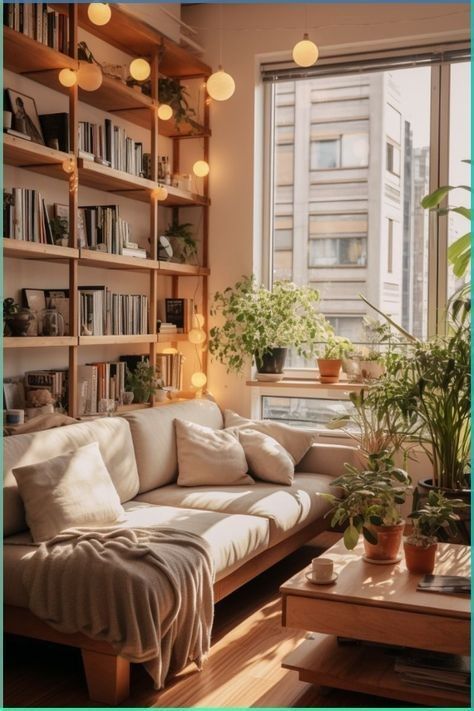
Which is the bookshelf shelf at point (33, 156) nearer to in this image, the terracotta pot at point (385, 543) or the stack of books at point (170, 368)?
the stack of books at point (170, 368)

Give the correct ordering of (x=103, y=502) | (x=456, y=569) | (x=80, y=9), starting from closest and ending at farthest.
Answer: (x=456, y=569) → (x=103, y=502) → (x=80, y=9)

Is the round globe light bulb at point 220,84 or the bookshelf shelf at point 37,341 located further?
the round globe light bulb at point 220,84

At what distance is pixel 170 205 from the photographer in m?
5.79

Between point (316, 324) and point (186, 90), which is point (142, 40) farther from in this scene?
point (316, 324)

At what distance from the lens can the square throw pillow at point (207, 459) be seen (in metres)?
4.21

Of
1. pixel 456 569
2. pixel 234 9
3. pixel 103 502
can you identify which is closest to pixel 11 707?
pixel 103 502

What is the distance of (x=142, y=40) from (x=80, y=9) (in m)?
0.61

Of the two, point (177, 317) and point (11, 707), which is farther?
point (177, 317)

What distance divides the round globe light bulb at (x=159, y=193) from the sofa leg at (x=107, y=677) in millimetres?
3037

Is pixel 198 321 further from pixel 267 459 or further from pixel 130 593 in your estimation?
pixel 130 593

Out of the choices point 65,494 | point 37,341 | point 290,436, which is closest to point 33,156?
point 37,341

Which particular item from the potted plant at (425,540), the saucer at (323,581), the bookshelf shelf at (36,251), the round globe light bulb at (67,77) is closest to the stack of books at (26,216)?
the bookshelf shelf at (36,251)

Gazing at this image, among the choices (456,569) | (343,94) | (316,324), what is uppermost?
(343,94)

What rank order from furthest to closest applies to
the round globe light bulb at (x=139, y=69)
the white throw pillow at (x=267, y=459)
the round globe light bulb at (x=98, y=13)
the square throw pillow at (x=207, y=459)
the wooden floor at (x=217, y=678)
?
1. the round globe light bulb at (x=139, y=69)
2. the white throw pillow at (x=267, y=459)
3. the square throw pillow at (x=207, y=459)
4. the round globe light bulb at (x=98, y=13)
5. the wooden floor at (x=217, y=678)
